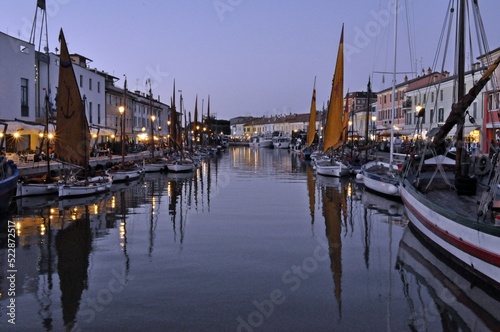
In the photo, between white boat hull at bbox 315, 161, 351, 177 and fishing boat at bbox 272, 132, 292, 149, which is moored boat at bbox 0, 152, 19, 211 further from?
fishing boat at bbox 272, 132, 292, 149

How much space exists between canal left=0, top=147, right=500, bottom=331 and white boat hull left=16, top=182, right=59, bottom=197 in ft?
7.44

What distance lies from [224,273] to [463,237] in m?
5.54

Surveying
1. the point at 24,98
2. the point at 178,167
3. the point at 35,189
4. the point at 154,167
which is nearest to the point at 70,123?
the point at 35,189

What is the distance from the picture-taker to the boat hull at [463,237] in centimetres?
993

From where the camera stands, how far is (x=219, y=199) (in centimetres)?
2605

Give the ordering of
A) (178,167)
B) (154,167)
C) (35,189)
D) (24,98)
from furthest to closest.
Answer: (178,167)
(154,167)
(24,98)
(35,189)

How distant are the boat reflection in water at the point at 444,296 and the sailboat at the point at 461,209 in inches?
11.9

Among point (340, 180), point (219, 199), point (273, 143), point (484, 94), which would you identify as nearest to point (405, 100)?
point (484, 94)

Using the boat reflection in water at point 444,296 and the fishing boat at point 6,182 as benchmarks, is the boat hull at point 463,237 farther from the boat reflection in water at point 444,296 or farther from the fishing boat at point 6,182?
the fishing boat at point 6,182

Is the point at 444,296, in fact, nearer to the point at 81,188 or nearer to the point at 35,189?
the point at 81,188

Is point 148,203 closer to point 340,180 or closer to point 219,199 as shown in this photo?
point 219,199

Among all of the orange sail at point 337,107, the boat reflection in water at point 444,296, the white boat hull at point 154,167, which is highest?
the orange sail at point 337,107

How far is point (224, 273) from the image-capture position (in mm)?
11875

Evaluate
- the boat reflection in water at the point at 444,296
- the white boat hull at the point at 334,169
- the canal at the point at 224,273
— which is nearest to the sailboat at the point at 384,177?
the canal at the point at 224,273
